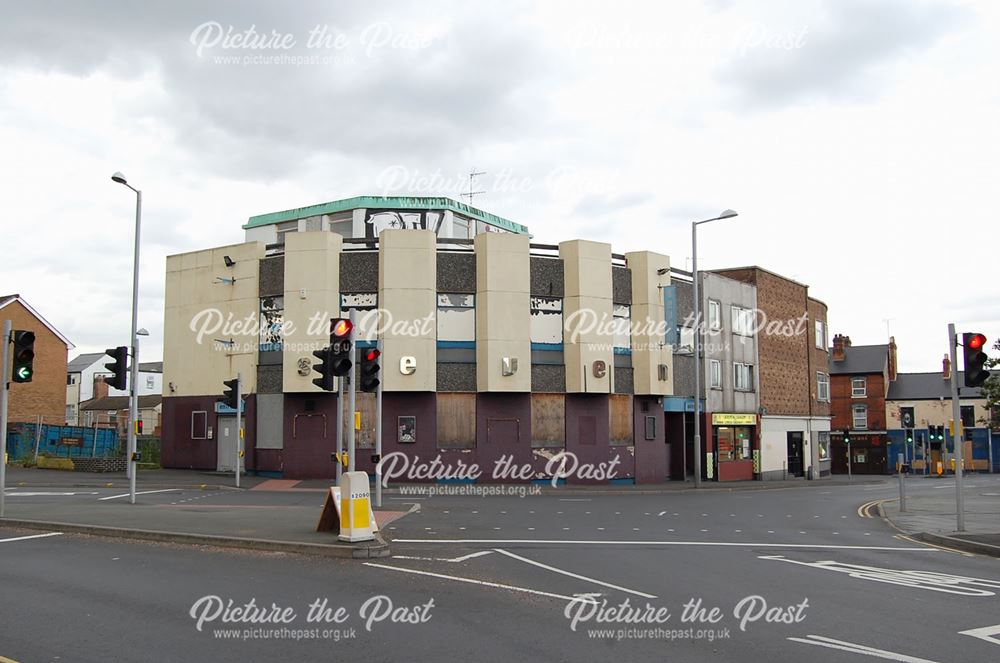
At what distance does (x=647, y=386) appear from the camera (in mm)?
34469

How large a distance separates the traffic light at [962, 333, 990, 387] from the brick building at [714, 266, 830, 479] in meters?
25.4

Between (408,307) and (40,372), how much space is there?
35.9m

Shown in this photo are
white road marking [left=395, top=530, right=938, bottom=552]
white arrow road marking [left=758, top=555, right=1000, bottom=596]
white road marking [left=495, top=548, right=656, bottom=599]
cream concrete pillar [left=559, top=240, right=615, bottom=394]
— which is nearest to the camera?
white road marking [left=495, top=548, right=656, bottom=599]

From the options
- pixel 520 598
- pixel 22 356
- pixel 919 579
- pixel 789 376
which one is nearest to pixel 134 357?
pixel 22 356

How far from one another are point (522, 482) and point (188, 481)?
12.2m

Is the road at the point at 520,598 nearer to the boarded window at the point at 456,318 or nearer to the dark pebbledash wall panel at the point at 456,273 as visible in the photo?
the boarded window at the point at 456,318

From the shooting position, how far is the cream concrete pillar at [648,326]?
34625mm

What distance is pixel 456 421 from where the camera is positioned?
104 feet

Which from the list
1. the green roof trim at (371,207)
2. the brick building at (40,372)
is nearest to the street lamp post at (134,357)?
the green roof trim at (371,207)

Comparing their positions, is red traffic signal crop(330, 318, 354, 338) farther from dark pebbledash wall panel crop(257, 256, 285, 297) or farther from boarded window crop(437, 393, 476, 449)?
dark pebbledash wall panel crop(257, 256, 285, 297)

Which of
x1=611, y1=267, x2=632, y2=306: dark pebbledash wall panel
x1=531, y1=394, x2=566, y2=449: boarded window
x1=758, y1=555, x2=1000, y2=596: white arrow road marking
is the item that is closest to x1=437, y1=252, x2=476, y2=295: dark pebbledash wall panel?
x1=531, y1=394, x2=566, y2=449: boarded window

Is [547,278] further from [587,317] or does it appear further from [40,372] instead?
[40,372]

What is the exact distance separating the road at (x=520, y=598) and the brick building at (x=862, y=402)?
2559 inches

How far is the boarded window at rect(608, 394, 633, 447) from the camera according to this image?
3406cm
